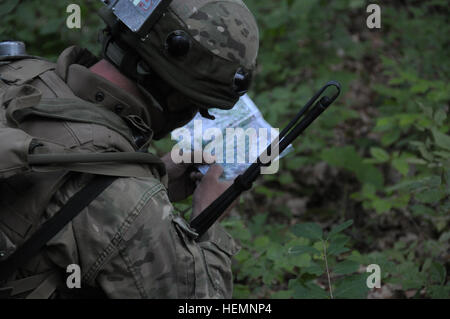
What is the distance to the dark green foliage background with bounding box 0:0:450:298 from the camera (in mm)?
2754

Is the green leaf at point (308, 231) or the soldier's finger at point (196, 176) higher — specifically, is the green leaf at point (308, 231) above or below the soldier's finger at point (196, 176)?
below

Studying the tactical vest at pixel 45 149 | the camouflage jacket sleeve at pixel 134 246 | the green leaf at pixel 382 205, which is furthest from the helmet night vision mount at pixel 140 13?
the green leaf at pixel 382 205

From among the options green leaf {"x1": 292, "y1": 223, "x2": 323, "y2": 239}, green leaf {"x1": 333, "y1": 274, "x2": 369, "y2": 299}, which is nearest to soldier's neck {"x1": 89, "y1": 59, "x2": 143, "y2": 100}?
green leaf {"x1": 292, "y1": 223, "x2": 323, "y2": 239}

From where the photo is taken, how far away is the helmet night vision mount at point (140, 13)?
1949 mm

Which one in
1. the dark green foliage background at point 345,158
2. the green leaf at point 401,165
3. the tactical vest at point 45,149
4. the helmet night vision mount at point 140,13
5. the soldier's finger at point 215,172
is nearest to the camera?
the tactical vest at point 45,149

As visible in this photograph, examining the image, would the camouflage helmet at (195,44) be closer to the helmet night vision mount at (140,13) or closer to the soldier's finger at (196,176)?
the helmet night vision mount at (140,13)

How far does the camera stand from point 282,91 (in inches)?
172

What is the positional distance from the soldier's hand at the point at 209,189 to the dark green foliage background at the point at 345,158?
0.42 meters

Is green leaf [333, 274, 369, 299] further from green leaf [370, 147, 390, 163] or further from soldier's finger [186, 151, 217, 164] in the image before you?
green leaf [370, 147, 390, 163]

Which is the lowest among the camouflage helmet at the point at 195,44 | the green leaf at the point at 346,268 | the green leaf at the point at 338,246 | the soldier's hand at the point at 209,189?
the green leaf at the point at 346,268

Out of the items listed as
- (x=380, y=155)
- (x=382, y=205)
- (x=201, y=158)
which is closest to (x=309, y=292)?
(x=201, y=158)

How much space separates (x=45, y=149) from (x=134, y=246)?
0.41m

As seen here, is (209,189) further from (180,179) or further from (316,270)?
(316,270)
